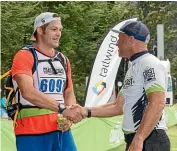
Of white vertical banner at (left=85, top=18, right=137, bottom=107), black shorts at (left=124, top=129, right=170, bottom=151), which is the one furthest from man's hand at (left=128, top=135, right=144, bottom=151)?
white vertical banner at (left=85, top=18, right=137, bottom=107)

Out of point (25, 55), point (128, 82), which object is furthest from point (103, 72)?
point (128, 82)

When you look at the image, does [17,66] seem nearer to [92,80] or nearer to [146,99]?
[146,99]

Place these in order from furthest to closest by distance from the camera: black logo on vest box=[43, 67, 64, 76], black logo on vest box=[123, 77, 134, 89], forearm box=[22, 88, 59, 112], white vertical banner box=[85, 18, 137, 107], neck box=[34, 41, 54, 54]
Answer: white vertical banner box=[85, 18, 137, 107] → neck box=[34, 41, 54, 54] → black logo on vest box=[43, 67, 64, 76] → forearm box=[22, 88, 59, 112] → black logo on vest box=[123, 77, 134, 89]

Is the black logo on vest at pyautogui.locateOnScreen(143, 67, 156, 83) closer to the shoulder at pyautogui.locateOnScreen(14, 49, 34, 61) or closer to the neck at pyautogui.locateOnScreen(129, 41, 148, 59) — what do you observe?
the neck at pyautogui.locateOnScreen(129, 41, 148, 59)

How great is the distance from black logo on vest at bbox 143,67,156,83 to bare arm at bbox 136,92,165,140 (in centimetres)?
13

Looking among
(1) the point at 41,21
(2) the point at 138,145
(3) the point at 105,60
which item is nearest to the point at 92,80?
(3) the point at 105,60

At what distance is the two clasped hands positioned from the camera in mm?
4847

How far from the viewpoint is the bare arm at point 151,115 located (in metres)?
3.88

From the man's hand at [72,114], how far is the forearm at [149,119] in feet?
3.65

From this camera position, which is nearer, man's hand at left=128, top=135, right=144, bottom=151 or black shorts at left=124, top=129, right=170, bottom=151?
man's hand at left=128, top=135, right=144, bottom=151

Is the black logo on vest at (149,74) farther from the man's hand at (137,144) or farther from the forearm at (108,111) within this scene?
the forearm at (108,111)

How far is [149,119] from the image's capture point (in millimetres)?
3877

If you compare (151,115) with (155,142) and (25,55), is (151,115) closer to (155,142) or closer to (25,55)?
(155,142)

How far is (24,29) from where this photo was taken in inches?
1080
